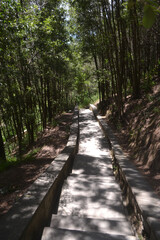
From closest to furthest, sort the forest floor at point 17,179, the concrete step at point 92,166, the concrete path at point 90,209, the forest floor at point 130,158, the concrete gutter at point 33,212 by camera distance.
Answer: the concrete gutter at point 33,212 < the concrete path at point 90,209 < the forest floor at point 17,179 < the forest floor at point 130,158 < the concrete step at point 92,166

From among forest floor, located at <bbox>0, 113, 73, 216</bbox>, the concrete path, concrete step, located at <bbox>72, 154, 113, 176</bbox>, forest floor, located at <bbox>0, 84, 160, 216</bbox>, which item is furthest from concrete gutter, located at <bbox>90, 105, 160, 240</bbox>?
forest floor, located at <bbox>0, 113, 73, 216</bbox>

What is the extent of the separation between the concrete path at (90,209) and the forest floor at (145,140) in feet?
2.28

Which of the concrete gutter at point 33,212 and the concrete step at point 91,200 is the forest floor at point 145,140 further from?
the concrete gutter at point 33,212

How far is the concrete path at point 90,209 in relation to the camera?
1.92 m

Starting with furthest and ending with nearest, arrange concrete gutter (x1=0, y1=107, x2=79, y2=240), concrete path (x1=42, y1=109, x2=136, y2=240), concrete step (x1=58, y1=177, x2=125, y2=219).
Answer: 1. concrete step (x1=58, y1=177, x2=125, y2=219)
2. concrete path (x1=42, y1=109, x2=136, y2=240)
3. concrete gutter (x1=0, y1=107, x2=79, y2=240)

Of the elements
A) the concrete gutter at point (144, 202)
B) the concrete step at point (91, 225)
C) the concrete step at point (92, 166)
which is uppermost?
the concrete gutter at point (144, 202)

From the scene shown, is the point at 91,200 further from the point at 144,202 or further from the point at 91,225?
the point at 144,202

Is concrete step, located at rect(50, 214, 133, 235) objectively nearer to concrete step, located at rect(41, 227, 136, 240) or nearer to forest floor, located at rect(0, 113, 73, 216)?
concrete step, located at rect(41, 227, 136, 240)

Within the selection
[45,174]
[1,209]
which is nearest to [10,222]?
[1,209]

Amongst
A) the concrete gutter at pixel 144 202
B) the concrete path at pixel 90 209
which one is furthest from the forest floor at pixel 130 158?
the concrete path at pixel 90 209

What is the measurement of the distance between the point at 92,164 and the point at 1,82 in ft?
11.7

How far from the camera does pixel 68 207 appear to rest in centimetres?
290

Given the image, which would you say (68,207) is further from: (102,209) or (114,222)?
(114,222)

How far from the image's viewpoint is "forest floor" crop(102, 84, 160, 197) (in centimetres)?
379
